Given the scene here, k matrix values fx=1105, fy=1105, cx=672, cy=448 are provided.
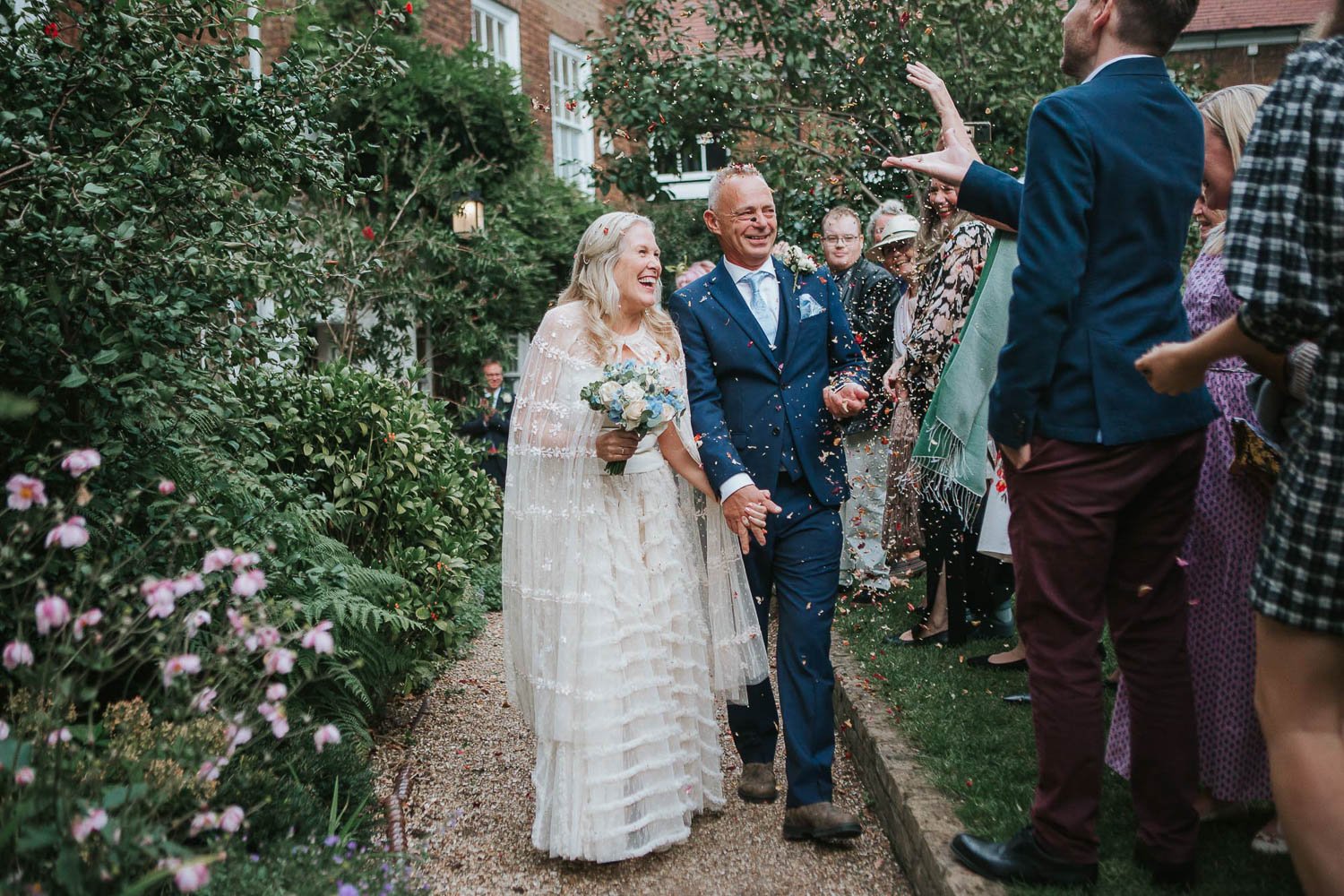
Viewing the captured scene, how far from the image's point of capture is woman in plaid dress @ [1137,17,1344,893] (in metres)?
2.22

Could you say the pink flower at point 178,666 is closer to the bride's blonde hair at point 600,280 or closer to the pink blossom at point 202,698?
the pink blossom at point 202,698

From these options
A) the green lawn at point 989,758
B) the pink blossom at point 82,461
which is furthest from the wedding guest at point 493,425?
the pink blossom at point 82,461

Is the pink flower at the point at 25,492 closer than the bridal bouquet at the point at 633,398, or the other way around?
the pink flower at the point at 25,492

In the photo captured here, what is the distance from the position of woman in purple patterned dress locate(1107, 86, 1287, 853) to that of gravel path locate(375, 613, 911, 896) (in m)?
1.09

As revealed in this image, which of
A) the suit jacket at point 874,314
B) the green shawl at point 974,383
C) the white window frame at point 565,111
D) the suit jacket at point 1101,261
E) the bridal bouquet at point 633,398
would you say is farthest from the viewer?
the white window frame at point 565,111

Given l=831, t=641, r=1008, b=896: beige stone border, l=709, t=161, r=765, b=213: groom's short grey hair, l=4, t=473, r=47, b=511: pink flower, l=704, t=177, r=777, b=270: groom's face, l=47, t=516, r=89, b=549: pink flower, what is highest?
l=709, t=161, r=765, b=213: groom's short grey hair

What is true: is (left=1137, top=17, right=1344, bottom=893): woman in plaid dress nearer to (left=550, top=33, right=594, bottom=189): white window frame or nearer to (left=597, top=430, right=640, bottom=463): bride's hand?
(left=597, top=430, right=640, bottom=463): bride's hand

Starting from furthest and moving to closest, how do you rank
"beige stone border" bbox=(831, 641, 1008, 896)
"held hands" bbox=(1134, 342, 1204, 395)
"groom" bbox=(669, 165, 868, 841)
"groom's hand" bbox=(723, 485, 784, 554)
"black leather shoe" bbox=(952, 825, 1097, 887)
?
"groom" bbox=(669, 165, 868, 841), "groom's hand" bbox=(723, 485, 784, 554), "beige stone border" bbox=(831, 641, 1008, 896), "black leather shoe" bbox=(952, 825, 1097, 887), "held hands" bbox=(1134, 342, 1204, 395)

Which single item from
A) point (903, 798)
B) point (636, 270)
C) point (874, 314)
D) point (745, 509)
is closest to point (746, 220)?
point (636, 270)

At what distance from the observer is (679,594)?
401cm

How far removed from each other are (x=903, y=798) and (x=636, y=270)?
208 centimetres

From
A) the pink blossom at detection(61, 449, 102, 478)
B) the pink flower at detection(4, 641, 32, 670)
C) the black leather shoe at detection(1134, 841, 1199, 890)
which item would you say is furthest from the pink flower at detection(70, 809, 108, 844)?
the black leather shoe at detection(1134, 841, 1199, 890)

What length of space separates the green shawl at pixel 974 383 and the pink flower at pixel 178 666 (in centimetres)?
217

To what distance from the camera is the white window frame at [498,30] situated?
1518 cm
